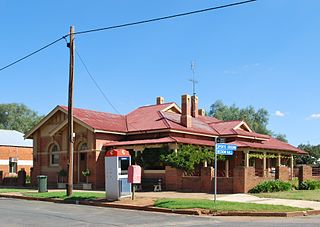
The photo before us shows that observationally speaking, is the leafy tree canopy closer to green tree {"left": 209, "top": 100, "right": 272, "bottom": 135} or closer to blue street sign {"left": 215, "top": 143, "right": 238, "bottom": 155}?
green tree {"left": 209, "top": 100, "right": 272, "bottom": 135}

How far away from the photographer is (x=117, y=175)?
838 inches

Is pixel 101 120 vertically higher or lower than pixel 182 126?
higher

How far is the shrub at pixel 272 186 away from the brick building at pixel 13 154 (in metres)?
33.3

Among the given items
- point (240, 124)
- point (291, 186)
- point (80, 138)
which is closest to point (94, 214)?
point (291, 186)

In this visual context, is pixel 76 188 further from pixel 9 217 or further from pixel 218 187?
pixel 9 217

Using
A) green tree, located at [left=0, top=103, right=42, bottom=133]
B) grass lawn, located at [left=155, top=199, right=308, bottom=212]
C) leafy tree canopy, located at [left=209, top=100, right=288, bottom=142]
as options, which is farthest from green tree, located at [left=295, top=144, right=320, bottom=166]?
green tree, located at [left=0, top=103, right=42, bottom=133]

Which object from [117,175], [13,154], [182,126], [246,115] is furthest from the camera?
[246,115]

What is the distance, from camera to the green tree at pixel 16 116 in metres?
99.6

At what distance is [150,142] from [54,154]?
35.8 feet

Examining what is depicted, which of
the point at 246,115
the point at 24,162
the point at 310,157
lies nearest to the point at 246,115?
the point at 246,115

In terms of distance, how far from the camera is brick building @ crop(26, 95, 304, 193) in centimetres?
2867

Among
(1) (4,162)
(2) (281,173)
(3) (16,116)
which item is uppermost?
(3) (16,116)

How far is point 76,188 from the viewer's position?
3294cm

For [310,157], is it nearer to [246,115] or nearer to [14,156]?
[246,115]
